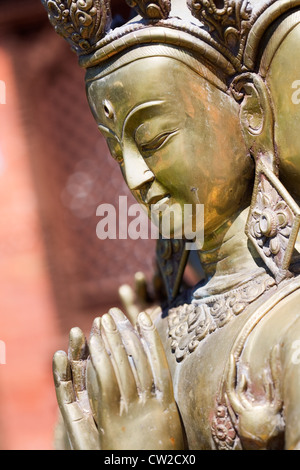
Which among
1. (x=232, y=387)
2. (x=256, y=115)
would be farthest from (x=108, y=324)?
(x=256, y=115)

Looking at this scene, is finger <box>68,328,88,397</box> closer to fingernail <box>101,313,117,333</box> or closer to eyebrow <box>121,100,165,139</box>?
fingernail <box>101,313,117,333</box>

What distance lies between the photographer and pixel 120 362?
1400mm

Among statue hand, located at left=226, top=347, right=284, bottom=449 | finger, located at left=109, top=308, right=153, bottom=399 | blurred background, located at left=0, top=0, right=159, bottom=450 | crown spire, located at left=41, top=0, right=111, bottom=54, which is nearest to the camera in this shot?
statue hand, located at left=226, top=347, right=284, bottom=449

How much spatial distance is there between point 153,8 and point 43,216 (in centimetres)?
157

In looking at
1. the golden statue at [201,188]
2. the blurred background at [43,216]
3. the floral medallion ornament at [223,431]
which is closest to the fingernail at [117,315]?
the golden statue at [201,188]

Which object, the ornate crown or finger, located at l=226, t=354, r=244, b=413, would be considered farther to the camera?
the ornate crown

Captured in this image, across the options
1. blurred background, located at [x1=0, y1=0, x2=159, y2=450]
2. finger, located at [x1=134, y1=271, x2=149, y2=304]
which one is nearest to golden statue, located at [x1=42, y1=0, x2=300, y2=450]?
finger, located at [x1=134, y1=271, x2=149, y2=304]

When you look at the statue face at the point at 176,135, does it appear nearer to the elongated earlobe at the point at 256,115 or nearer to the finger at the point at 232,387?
the elongated earlobe at the point at 256,115

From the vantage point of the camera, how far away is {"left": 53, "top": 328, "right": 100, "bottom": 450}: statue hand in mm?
1457

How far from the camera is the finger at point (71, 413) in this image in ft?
4.69

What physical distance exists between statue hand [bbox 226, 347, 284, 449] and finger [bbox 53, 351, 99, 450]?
0.28m

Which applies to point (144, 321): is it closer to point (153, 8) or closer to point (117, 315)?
point (117, 315)
